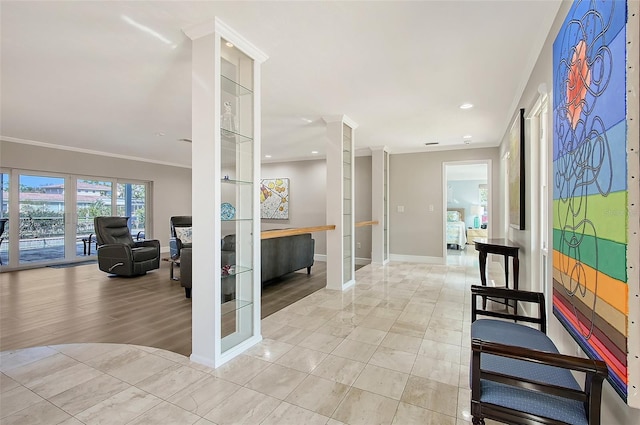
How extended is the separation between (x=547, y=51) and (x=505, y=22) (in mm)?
389

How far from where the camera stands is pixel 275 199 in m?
8.05

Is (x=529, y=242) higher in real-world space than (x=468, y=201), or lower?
lower

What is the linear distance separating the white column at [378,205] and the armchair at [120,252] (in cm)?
426

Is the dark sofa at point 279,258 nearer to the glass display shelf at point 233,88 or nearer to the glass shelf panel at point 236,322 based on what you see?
the glass shelf panel at point 236,322

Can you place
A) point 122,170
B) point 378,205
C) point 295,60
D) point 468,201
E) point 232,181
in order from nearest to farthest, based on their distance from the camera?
point 232,181 < point 295,60 < point 378,205 < point 122,170 < point 468,201

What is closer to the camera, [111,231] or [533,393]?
[533,393]

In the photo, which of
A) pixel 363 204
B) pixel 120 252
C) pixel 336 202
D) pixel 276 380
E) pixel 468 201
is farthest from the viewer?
pixel 468 201

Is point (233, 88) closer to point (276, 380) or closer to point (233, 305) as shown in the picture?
point (233, 305)

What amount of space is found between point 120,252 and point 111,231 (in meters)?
0.77

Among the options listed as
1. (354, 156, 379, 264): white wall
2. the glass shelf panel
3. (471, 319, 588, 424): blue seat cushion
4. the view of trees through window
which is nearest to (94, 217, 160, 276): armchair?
the view of trees through window

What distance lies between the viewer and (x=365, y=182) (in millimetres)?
7117

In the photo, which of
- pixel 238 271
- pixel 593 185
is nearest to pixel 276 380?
pixel 238 271

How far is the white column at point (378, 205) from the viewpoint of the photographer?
6344 millimetres

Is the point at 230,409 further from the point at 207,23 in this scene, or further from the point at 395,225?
the point at 395,225
